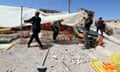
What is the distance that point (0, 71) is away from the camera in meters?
9.57

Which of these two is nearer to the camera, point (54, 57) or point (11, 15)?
point (54, 57)

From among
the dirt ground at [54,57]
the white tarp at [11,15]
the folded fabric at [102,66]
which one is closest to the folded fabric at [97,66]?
the folded fabric at [102,66]

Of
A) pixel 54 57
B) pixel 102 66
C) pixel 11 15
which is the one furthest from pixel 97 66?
pixel 11 15

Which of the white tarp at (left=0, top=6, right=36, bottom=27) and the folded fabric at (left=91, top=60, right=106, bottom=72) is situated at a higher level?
the white tarp at (left=0, top=6, right=36, bottom=27)

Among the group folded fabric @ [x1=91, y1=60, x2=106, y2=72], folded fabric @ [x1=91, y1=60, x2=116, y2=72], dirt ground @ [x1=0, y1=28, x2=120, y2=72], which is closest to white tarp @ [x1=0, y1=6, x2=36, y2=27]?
dirt ground @ [x1=0, y1=28, x2=120, y2=72]

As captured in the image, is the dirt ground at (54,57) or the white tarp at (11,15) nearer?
the dirt ground at (54,57)

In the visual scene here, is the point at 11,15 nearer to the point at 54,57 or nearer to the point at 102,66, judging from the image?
the point at 54,57

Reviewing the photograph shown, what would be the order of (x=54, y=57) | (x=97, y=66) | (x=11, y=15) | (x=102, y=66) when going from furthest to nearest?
1. (x=11, y=15)
2. (x=54, y=57)
3. (x=97, y=66)
4. (x=102, y=66)

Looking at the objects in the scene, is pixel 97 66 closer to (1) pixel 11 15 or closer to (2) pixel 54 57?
(2) pixel 54 57

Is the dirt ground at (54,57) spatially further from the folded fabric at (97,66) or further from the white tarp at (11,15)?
the white tarp at (11,15)

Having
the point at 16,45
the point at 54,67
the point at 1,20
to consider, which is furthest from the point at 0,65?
the point at 1,20

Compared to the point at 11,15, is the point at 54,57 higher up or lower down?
lower down

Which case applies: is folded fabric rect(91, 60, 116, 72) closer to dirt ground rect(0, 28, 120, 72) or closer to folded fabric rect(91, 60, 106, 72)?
folded fabric rect(91, 60, 106, 72)

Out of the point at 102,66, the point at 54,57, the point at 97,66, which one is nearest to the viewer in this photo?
the point at 102,66
